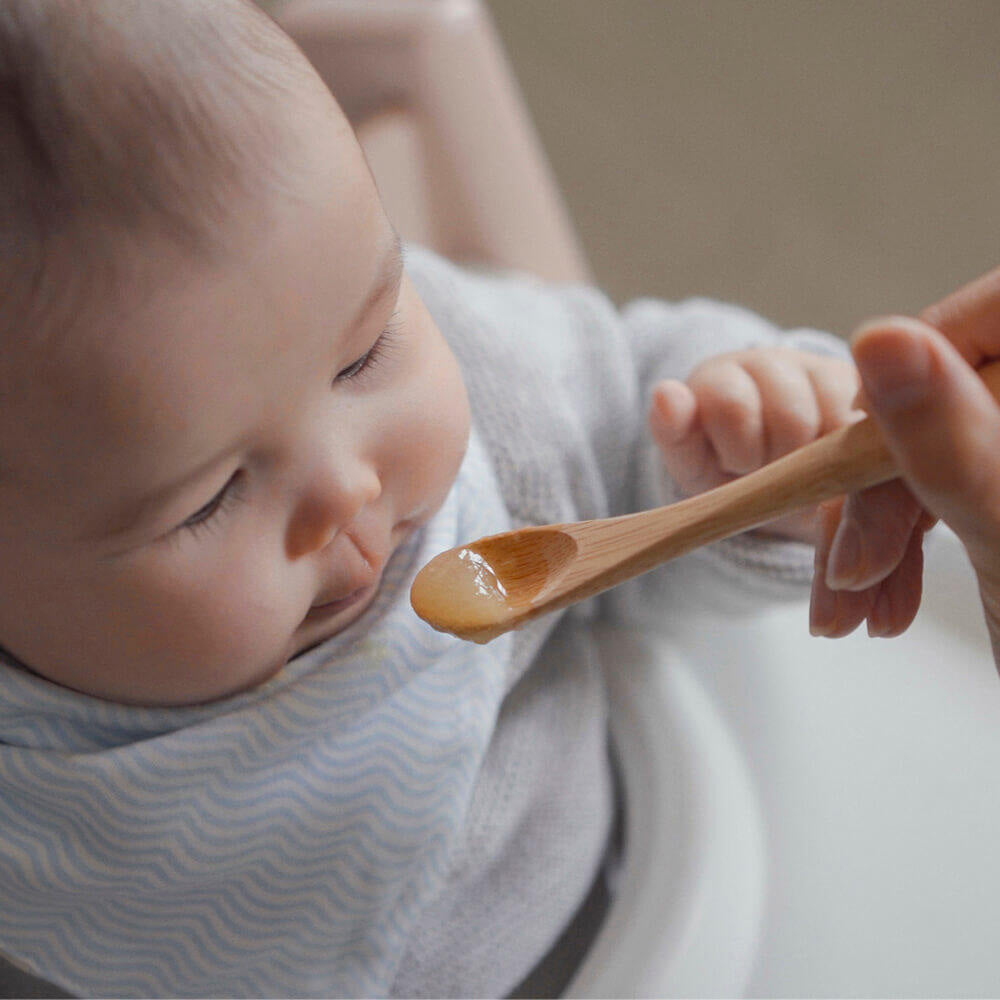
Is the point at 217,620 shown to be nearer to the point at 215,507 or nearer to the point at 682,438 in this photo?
the point at 215,507

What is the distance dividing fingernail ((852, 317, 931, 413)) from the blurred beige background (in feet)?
2.91

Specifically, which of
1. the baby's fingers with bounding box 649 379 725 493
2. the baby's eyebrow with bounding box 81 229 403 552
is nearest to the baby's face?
the baby's eyebrow with bounding box 81 229 403 552

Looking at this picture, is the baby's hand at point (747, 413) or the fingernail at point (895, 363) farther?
the baby's hand at point (747, 413)

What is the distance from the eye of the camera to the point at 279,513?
0.35 metres

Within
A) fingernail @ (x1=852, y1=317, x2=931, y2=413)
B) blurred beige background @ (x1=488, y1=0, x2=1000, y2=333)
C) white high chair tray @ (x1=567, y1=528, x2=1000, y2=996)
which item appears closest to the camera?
fingernail @ (x1=852, y1=317, x2=931, y2=413)

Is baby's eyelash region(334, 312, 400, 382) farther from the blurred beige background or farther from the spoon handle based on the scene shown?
the blurred beige background

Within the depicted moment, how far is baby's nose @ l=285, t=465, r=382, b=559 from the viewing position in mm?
350

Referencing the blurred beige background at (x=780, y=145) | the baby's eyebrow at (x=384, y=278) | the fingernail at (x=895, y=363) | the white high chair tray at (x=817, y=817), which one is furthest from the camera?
the blurred beige background at (x=780, y=145)

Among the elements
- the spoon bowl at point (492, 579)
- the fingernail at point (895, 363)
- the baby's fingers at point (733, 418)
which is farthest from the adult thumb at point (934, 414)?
the baby's fingers at point (733, 418)

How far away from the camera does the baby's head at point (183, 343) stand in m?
0.29

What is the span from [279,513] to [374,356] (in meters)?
0.06

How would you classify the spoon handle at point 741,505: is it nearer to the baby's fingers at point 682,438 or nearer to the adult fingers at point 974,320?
the adult fingers at point 974,320

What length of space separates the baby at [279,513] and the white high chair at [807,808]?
0.14ft

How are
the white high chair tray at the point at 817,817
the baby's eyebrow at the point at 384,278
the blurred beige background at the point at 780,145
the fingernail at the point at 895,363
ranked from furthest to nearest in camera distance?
the blurred beige background at the point at 780,145, the white high chair tray at the point at 817,817, the baby's eyebrow at the point at 384,278, the fingernail at the point at 895,363
